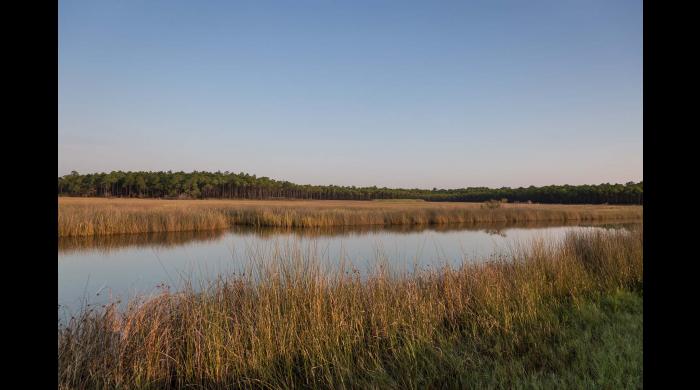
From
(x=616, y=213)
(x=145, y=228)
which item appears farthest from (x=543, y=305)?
(x=616, y=213)

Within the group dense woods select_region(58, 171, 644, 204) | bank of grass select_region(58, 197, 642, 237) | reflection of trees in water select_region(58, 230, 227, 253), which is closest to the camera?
reflection of trees in water select_region(58, 230, 227, 253)

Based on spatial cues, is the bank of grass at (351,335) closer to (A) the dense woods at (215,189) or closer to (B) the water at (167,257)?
(B) the water at (167,257)

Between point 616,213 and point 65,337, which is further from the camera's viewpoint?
point 616,213

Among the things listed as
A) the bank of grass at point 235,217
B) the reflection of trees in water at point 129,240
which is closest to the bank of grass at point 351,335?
the reflection of trees in water at point 129,240

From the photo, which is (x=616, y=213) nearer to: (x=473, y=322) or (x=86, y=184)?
(x=473, y=322)

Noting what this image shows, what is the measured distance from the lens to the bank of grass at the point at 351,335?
3.74m

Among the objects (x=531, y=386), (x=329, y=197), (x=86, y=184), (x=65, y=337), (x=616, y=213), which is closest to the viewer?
(x=531, y=386)

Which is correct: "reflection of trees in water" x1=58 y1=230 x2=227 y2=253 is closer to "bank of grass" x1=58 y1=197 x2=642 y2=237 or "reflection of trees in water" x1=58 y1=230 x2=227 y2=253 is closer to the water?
the water

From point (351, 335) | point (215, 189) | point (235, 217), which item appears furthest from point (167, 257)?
point (215, 189)

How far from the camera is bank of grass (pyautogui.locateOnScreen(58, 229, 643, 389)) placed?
3.74 metres

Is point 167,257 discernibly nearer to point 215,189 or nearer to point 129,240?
point 129,240

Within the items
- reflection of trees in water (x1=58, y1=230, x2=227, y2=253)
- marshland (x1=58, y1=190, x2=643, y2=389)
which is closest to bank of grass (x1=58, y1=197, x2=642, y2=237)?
reflection of trees in water (x1=58, y1=230, x2=227, y2=253)

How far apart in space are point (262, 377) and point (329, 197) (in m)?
99.9
